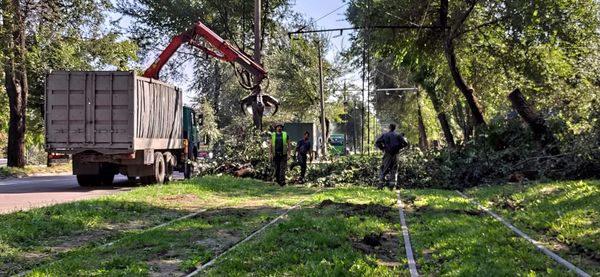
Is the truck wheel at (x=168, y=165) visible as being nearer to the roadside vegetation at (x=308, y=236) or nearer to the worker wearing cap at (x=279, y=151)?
the worker wearing cap at (x=279, y=151)

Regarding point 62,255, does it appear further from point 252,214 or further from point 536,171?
point 536,171

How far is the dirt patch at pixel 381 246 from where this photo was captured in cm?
695

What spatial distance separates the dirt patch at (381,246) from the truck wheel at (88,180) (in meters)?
12.1

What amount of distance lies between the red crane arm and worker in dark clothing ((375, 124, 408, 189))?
661 centimetres

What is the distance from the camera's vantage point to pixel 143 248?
24.5ft

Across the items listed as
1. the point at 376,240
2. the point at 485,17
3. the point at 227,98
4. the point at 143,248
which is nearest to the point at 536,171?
the point at 485,17

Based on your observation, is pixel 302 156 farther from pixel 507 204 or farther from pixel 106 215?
pixel 106 215

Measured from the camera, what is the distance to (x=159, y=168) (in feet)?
60.8

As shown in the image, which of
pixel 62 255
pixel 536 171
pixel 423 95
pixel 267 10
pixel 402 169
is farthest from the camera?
pixel 423 95

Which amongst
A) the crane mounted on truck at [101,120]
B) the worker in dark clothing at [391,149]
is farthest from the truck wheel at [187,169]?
the worker in dark clothing at [391,149]

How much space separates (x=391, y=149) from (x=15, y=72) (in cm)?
1782

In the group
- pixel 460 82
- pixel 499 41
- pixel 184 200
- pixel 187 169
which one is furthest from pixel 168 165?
pixel 499 41

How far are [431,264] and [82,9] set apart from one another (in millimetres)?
24448

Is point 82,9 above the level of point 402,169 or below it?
above
